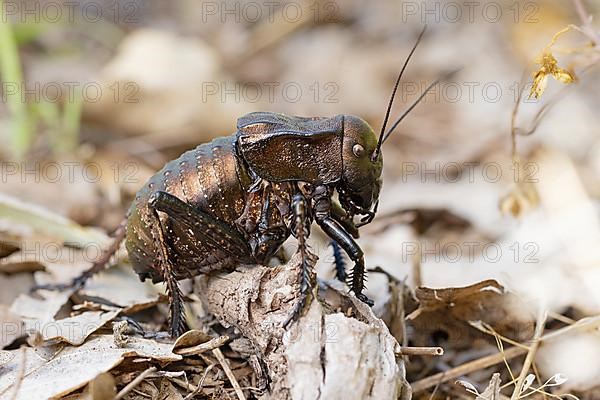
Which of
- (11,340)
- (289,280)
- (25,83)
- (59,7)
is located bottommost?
(11,340)

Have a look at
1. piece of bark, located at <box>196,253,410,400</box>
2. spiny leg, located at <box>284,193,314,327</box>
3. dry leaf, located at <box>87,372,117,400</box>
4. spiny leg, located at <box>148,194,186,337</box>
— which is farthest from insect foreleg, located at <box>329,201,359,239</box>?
dry leaf, located at <box>87,372,117,400</box>

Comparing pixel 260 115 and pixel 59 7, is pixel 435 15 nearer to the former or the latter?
pixel 59 7

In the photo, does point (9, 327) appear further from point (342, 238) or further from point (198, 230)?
point (342, 238)

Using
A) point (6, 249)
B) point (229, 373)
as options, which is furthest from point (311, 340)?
point (6, 249)

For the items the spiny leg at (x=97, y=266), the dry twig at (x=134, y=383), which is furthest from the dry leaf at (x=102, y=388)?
the spiny leg at (x=97, y=266)

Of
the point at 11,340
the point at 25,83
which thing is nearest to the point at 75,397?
the point at 11,340
